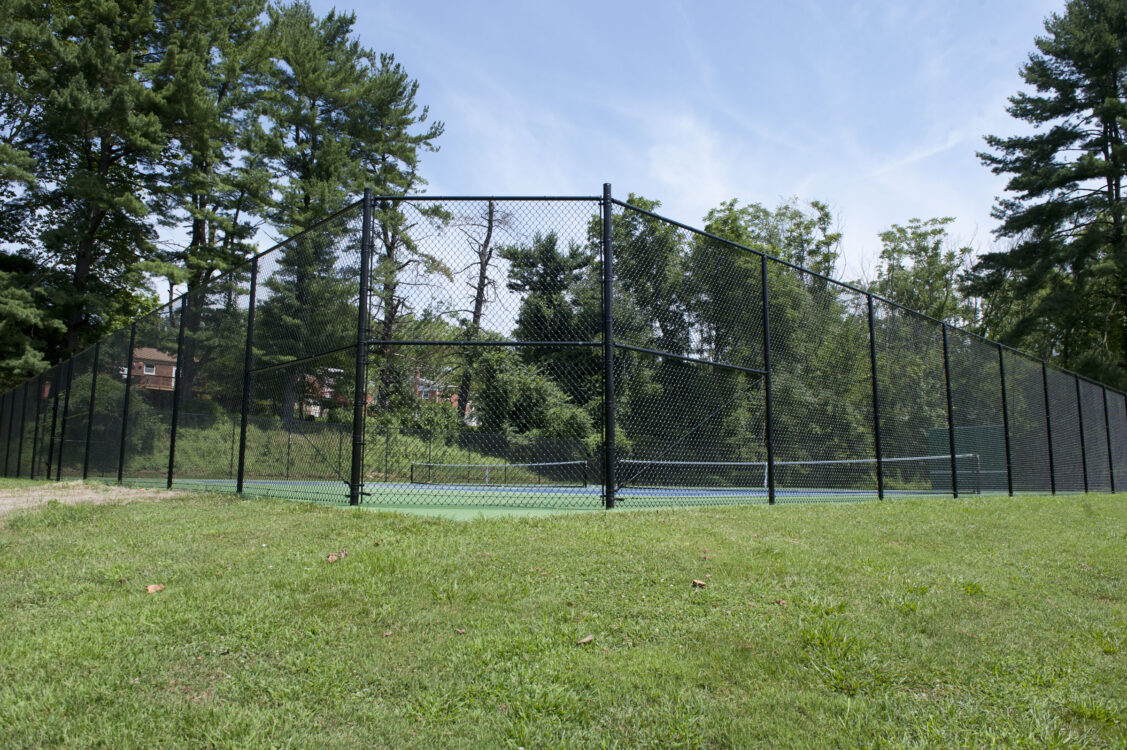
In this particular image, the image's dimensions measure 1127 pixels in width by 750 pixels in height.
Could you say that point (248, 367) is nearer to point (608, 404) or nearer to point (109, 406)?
point (608, 404)

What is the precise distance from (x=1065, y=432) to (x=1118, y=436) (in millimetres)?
4335

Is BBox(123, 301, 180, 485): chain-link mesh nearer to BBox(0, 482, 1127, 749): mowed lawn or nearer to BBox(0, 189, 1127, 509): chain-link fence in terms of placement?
BBox(0, 189, 1127, 509): chain-link fence

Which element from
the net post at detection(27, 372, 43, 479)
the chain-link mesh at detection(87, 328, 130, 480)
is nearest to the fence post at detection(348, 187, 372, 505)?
the chain-link mesh at detection(87, 328, 130, 480)

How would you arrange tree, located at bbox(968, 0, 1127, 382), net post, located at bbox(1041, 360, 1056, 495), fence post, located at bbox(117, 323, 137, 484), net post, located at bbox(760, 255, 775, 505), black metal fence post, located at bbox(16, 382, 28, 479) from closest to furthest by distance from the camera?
net post, located at bbox(760, 255, 775, 505), fence post, located at bbox(117, 323, 137, 484), net post, located at bbox(1041, 360, 1056, 495), black metal fence post, located at bbox(16, 382, 28, 479), tree, located at bbox(968, 0, 1127, 382)

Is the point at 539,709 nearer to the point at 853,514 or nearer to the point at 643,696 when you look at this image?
the point at 643,696

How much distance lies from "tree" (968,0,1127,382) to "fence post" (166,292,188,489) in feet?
80.4

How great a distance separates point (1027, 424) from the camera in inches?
464

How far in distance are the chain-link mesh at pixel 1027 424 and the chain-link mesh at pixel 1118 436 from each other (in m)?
4.01

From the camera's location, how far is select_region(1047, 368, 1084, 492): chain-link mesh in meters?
12.4

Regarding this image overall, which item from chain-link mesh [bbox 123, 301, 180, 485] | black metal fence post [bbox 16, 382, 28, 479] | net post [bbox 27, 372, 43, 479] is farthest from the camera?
black metal fence post [bbox 16, 382, 28, 479]

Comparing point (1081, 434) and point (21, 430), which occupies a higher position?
point (1081, 434)

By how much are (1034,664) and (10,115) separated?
2816 cm

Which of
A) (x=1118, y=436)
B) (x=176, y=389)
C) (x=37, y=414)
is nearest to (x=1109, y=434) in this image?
(x=1118, y=436)

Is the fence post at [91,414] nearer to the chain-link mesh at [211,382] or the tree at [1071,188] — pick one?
the chain-link mesh at [211,382]
